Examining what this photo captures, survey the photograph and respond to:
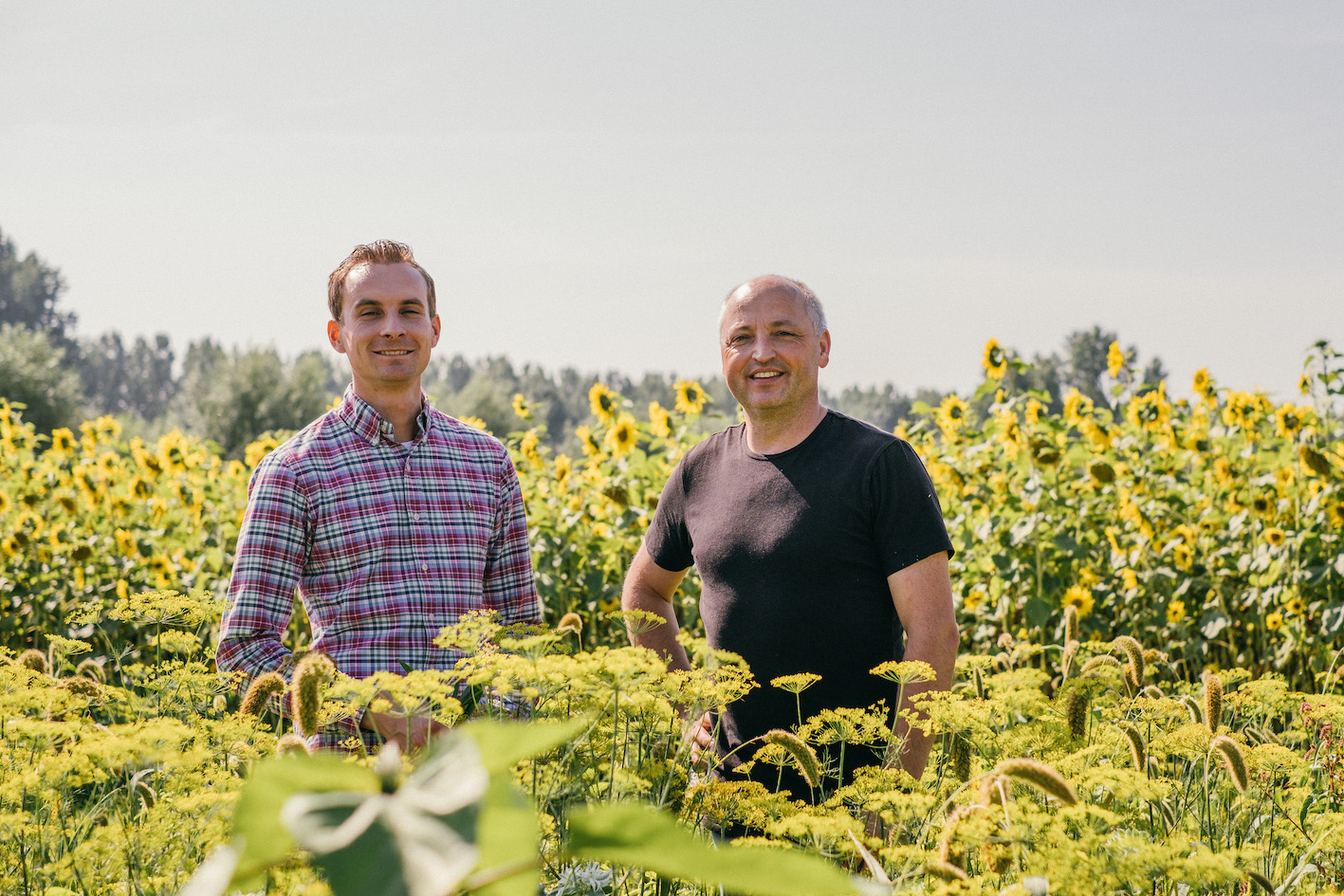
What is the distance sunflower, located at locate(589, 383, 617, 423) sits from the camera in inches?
258

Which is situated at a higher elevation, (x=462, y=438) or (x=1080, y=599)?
(x=462, y=438)

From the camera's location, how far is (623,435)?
21.1 ft

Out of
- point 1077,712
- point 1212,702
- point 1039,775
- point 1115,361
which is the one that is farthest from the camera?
point 1115,361

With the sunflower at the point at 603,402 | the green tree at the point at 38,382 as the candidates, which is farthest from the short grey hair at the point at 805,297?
the green tree at the point at 38,382

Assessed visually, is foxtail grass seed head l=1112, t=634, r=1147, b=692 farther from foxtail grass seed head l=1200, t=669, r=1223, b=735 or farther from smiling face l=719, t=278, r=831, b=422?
smiling face l=719, t=278, r=831, b=422

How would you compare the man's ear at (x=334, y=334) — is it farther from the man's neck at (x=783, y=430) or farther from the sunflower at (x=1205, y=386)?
the sunflower at (x=1205, y=386)

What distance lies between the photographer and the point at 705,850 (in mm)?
288

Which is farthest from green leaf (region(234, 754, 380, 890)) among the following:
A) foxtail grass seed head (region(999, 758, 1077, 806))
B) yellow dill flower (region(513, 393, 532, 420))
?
yellow dill flower (region(513, 393, 532, 420))

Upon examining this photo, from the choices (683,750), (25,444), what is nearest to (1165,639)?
(683,750)

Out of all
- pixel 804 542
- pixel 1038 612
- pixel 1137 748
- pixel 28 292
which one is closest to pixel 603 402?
pixel 1038 612

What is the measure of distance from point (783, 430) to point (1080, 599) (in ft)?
11.2

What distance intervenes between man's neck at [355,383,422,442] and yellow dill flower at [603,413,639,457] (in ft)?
11.0

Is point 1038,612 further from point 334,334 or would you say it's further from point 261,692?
point 261,692

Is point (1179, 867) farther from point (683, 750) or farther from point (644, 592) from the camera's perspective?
point (644, 592)
